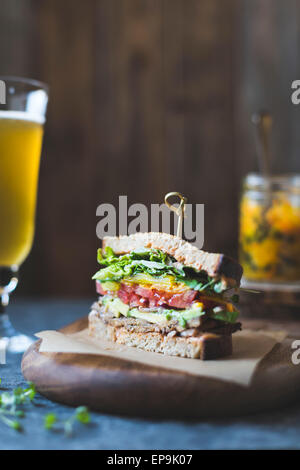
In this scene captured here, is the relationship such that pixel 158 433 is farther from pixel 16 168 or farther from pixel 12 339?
pixel 16 168

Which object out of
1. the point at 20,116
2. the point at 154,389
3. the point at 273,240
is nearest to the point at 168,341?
the point at 154,389

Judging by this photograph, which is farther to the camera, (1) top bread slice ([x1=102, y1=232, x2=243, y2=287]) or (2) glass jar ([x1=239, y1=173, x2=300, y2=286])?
(2) glass jar ([x1=239, y1=173, x2=300, y2=286])

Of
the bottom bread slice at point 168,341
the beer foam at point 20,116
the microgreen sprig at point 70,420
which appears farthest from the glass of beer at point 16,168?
the microgreen sprig at point 70,420

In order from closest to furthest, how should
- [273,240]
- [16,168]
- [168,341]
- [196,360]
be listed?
[196,360], [168,341], [16,168], [273,240]

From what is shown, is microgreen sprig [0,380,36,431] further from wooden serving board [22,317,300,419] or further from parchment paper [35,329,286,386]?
parchment paper [35,329,286,386]

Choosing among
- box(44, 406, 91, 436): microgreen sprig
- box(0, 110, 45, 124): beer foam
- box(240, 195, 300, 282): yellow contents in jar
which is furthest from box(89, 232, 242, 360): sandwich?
box(240, 195, 300, 282): yellow contents in jar

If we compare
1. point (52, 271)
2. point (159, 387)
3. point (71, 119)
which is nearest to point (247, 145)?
point (71, 119)
